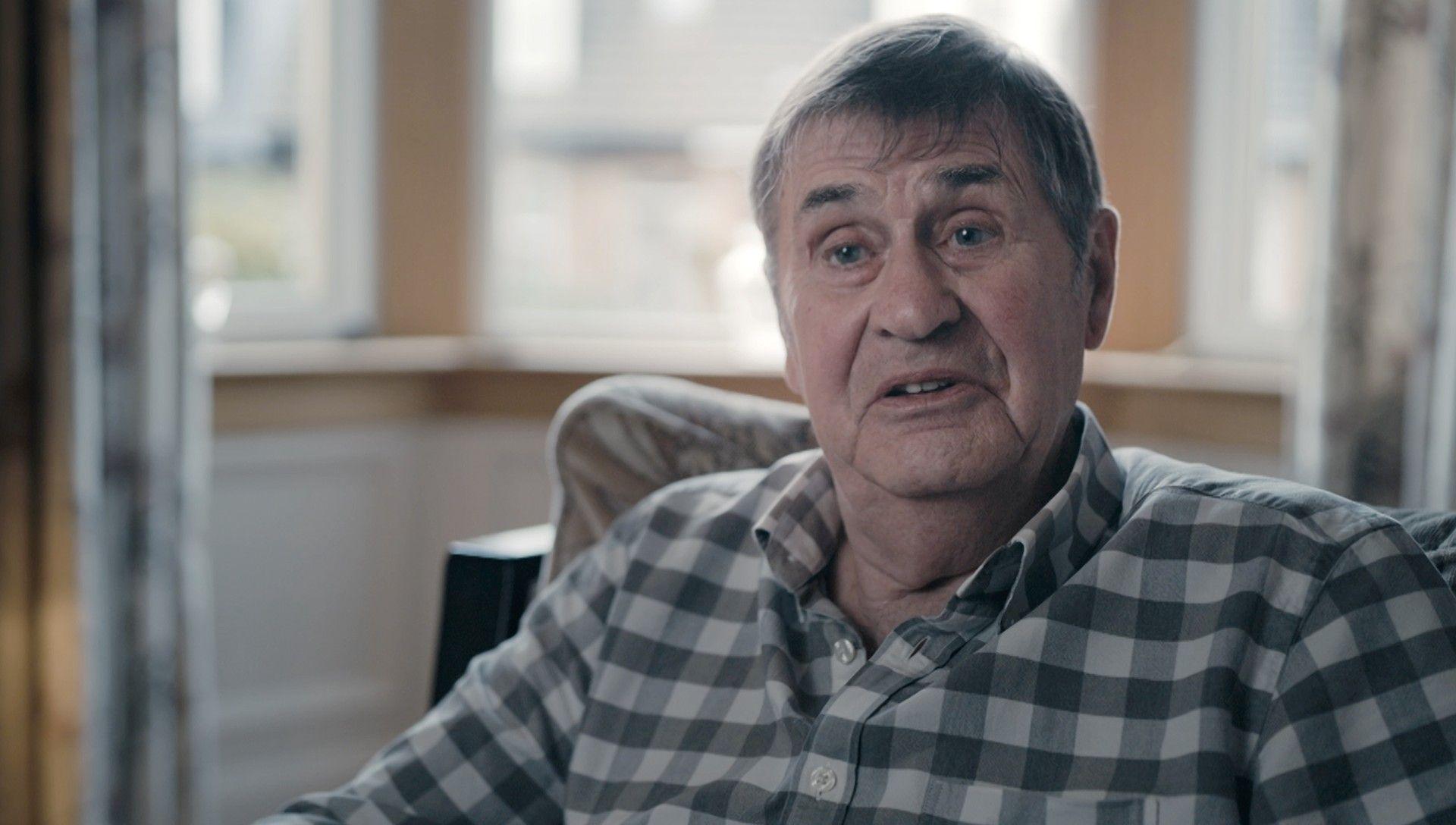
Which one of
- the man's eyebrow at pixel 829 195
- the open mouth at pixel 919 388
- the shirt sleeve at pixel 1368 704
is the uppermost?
the man's eyebrow at pixel 829 195

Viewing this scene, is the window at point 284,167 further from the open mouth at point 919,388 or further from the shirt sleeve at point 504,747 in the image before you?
the open mouth at point 919,388

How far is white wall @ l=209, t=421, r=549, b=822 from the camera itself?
114 inches

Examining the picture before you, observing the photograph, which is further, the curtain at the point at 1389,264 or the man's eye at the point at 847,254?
the curtain at the point at 1389,264

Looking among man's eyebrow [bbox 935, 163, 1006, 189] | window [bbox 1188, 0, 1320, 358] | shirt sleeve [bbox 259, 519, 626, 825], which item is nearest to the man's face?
man's eyebrow [bbox 935, 163, 1006, 189]

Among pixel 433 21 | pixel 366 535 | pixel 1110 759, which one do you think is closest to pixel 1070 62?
pixel 433 21

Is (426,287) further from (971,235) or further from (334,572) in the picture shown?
(971,235)

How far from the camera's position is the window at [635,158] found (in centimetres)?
324

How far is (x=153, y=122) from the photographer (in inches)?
94.9

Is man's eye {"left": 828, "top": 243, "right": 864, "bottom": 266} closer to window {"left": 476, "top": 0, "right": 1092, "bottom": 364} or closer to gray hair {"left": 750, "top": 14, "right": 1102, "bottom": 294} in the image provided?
gray hair {"left": 750, "top": 14, "right": 1102, "bottom": 294}

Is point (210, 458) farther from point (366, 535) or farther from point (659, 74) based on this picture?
point (659, 74)

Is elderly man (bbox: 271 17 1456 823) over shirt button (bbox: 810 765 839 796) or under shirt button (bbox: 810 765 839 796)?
over

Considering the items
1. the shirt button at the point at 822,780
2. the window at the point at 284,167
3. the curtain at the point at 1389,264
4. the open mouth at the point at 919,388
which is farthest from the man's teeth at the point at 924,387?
the window at the point at 284,167

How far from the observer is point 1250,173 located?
288 centimetres

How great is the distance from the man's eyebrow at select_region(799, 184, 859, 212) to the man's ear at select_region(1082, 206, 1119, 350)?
21cm
